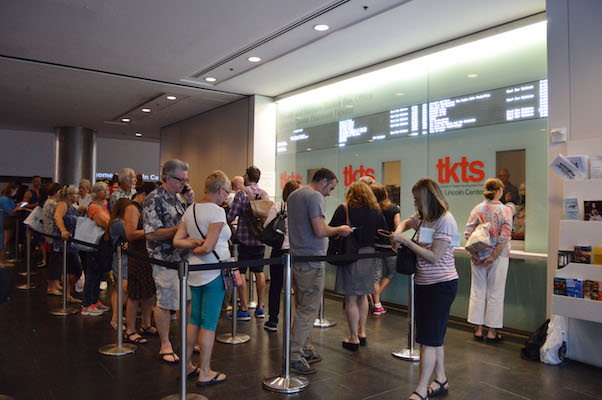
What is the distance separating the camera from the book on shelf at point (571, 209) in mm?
4012

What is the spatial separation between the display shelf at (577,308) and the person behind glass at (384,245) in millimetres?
1581

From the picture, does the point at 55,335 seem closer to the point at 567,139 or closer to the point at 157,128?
the point at 567,139

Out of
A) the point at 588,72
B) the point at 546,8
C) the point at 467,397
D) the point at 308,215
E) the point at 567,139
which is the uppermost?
the point at 546,8

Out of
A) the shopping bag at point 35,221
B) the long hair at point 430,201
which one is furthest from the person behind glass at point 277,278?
the shopping bag at point 35,221

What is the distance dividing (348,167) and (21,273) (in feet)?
21.0

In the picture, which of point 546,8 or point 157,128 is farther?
point 157,128

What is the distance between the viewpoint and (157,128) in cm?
1266

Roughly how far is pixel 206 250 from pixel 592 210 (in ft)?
10.6

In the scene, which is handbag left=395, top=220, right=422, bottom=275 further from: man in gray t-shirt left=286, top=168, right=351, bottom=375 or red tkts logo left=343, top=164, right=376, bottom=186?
red tkts logo left=343, top=164, right=376, bottom=186

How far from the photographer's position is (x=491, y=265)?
4.73 metres

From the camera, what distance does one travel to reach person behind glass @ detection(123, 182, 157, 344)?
396cm

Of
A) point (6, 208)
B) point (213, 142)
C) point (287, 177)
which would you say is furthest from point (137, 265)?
point (6, 208)

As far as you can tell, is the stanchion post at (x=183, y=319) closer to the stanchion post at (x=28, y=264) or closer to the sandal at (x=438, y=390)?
the sandal at (x=438, y=390)

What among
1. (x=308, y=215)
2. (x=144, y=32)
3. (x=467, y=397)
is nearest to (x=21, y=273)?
(x=144, y=32)
